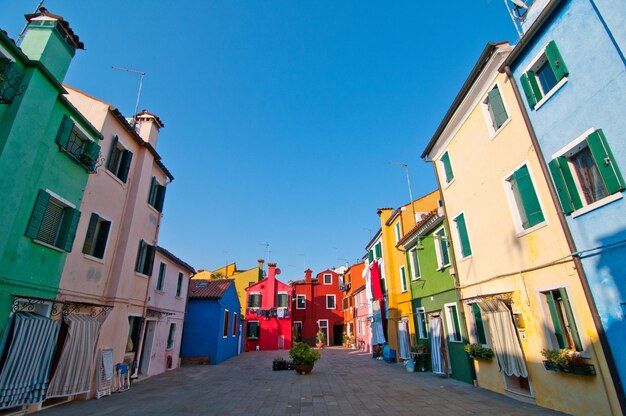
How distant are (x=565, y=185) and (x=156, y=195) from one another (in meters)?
15.1

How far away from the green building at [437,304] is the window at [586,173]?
5821 millimetres

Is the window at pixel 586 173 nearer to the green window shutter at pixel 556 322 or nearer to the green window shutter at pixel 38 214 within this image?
the green window shutter at pixel 556 322

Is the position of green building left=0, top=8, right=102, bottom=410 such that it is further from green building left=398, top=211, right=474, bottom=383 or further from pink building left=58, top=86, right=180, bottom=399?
green building left=398, top=211, right=474, bottom=383

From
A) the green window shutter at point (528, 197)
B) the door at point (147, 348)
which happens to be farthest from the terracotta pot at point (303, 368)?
the green window shutter at point (528, 197)

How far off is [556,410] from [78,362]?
12601mm

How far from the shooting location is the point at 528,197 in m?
8.30

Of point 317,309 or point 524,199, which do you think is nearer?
point 524,199

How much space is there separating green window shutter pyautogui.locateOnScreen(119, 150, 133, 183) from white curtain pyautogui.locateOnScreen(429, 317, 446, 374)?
14269 mm

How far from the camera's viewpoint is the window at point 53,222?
26.1ft

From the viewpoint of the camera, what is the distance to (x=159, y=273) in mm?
15258

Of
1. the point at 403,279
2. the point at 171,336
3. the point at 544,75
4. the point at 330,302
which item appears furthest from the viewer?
the point at 330,302

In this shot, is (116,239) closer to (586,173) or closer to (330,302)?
(586,173)

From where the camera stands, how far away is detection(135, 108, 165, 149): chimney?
1380 centimetres

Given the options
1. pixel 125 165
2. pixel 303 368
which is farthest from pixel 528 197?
pixel 125 165
